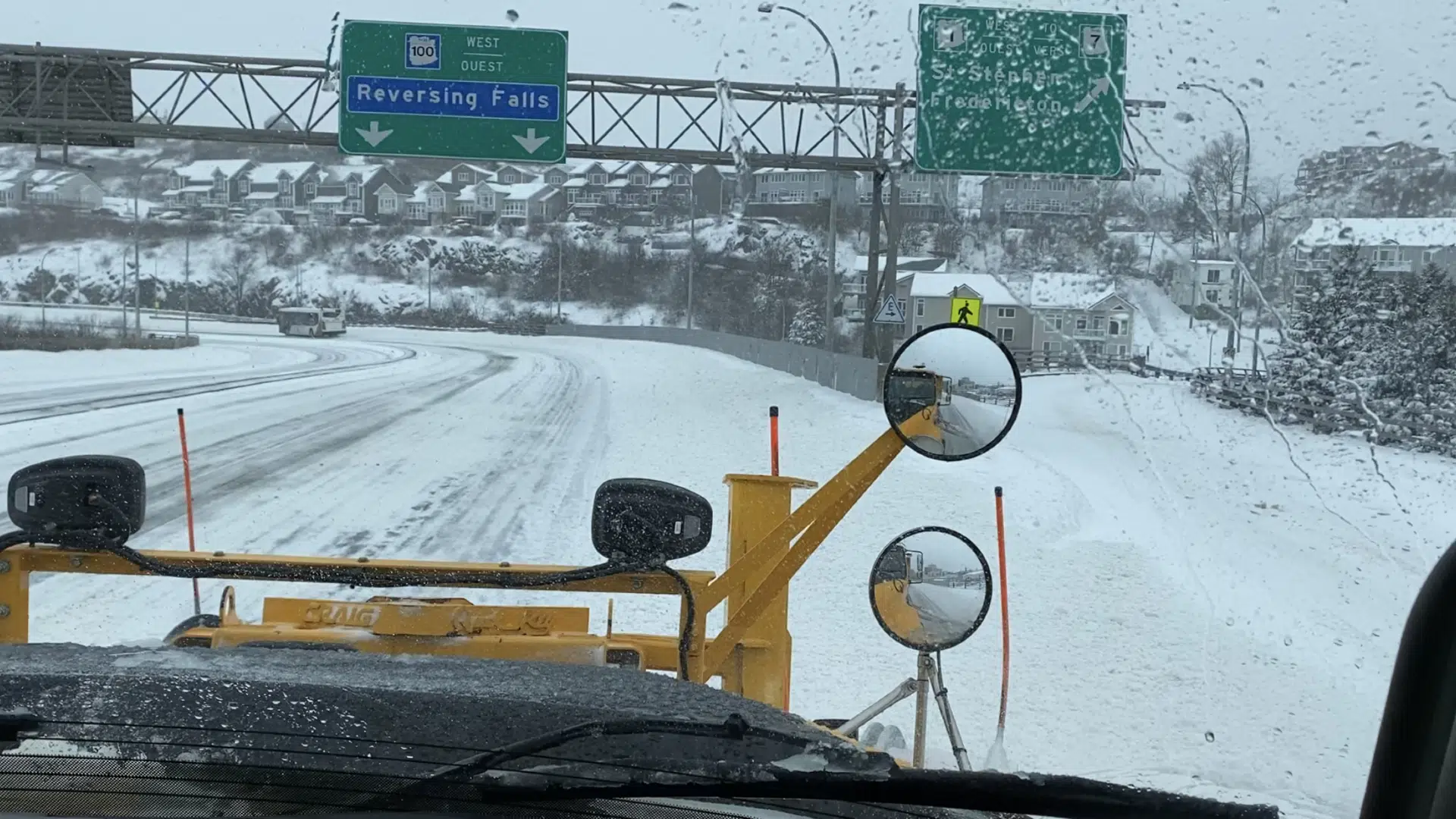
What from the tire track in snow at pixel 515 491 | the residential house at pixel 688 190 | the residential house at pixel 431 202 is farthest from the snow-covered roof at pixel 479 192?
the tire track in snow at pixel 515 491

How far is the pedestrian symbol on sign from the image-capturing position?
22.7 metres

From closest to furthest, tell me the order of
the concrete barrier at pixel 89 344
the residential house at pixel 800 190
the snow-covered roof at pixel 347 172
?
the residential house at pixel 800 190, the concrete barrier at pixel 89 344, the snow-covered roof at pixel 347 172

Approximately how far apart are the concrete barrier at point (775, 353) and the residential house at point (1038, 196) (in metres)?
5.69

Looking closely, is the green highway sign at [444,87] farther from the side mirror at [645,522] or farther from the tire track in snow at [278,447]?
the side mirror at [645,522]

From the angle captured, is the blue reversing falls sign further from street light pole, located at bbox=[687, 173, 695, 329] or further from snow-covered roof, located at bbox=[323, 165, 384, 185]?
snow-covered roof, located at bbox=[323, 165, 384, 185]

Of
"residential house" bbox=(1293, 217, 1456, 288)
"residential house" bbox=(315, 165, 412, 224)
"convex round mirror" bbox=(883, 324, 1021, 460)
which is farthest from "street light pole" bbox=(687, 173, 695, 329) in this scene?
"convex round mirror" bbox=(883, 324, 1021, 460)

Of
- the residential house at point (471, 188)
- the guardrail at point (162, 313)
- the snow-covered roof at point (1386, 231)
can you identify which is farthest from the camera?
the guardrail at point (162, 313)

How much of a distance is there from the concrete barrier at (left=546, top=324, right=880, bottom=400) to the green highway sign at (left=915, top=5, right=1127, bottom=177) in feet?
19.0

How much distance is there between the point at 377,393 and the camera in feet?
92.0

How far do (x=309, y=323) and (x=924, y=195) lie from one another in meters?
41.8

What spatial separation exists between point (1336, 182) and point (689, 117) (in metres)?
16.4

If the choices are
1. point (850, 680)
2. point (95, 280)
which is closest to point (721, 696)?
point (850, 680)

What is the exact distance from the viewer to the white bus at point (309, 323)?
61.1 metres

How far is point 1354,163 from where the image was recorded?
27.3 feet
